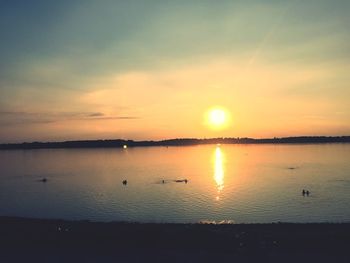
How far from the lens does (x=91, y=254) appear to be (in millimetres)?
18484

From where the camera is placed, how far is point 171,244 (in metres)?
20.7

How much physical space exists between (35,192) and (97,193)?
13.5m

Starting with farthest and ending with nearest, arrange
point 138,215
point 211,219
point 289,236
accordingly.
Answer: point 138,215 < point 211,219 < point 289,236

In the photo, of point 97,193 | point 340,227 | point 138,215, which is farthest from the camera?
point 97,193

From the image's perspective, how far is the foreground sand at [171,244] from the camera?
57.6ft

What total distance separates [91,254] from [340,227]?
16.9m

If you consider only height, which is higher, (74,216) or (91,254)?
(91,254)

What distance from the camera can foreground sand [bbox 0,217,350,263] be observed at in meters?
17.5

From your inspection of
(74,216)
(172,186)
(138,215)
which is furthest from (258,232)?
(172,186)

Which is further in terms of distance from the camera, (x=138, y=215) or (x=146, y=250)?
(x=138, y=215)

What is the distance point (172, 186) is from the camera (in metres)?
80.3

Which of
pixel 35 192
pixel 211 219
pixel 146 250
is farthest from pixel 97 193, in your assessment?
pixel 146 250

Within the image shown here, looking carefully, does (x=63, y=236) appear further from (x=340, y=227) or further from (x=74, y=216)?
(x=74, y=216)

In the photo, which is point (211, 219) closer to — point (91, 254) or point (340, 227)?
point (340, 227)
